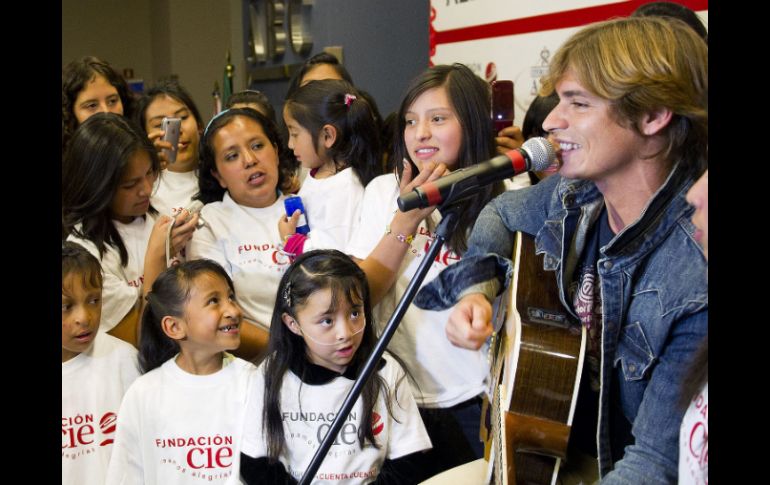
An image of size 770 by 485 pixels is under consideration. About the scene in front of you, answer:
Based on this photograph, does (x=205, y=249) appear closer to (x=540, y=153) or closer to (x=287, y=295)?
(x=287, y=295)

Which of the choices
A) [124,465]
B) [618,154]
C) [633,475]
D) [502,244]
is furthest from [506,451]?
[124,465]

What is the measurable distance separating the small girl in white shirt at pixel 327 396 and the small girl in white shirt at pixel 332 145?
1.20 ft

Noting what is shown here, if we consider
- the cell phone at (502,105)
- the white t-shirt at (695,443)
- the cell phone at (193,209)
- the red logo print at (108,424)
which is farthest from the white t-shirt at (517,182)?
the red logo print at (108,424)

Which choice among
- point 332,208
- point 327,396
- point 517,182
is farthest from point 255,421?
point 517,182

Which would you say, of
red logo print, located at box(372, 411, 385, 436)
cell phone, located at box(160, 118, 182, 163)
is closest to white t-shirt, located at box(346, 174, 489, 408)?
red logo print, located at box(372, 411, 385, 436)

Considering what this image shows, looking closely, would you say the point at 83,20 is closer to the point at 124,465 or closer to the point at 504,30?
the point at 504,30

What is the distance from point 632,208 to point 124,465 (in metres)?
1.28

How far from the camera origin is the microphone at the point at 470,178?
3.60ft

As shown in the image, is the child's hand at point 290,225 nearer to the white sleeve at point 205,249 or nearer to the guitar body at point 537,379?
the white sleeve at point 205,249

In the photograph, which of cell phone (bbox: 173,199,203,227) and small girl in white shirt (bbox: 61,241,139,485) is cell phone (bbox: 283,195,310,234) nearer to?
cell phone (bbox: 173,199,203,227)

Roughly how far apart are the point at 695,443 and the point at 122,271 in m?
1.58

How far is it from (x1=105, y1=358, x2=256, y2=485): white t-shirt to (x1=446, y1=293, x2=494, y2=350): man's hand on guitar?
0.75 meters

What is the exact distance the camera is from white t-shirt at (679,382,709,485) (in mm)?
982
